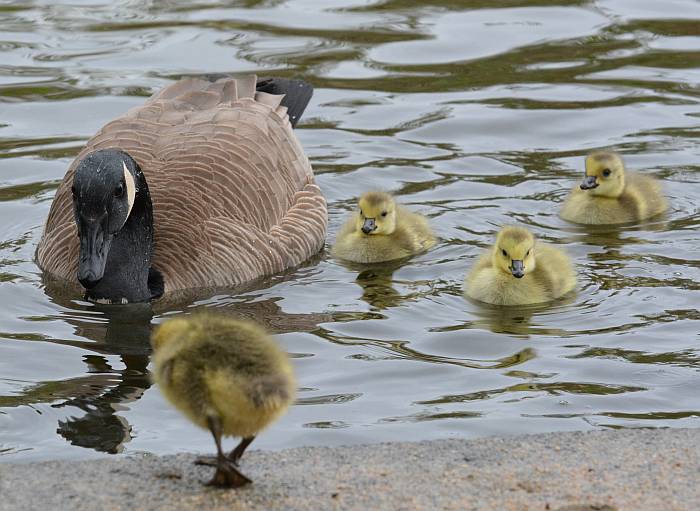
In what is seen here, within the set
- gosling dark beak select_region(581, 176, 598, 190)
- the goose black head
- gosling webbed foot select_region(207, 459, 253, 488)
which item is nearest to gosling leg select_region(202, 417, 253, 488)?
gosling webbed foot select_region(207, 459, 253, 488)

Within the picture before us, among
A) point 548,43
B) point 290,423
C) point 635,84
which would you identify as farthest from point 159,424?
point 548,43

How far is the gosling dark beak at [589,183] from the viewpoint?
9961 millimetres

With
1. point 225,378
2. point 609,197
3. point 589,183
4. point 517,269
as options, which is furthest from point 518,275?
point 225,378

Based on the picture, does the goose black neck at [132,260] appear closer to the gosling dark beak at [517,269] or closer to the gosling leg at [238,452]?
the gosling dark beak at [517,269]

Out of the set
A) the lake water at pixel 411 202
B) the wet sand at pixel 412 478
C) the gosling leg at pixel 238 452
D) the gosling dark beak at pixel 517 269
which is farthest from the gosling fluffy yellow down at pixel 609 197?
the gosling leg at pixel 238 452

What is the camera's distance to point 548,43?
14.6m

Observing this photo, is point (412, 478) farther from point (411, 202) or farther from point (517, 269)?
point (411, 202)

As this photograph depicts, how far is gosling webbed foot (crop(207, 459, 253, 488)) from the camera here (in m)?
5.33

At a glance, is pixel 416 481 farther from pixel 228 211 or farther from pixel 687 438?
pixel 228 211

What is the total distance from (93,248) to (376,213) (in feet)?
6.71

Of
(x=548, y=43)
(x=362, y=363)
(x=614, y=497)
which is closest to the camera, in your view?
(x=614, y=497)

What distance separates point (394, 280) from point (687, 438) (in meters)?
3.31

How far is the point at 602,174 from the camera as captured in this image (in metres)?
10.1

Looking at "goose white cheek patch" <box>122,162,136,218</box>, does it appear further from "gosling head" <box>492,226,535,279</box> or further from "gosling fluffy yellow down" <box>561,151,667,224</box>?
"gosling fluffy yellow down" <box>561,151,667,224</box>
